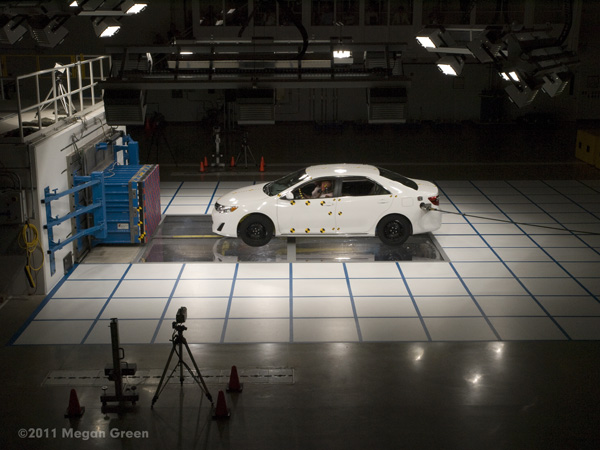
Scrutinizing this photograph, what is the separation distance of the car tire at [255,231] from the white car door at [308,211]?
29 cm

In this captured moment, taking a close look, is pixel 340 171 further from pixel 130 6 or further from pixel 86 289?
pixel 86 289

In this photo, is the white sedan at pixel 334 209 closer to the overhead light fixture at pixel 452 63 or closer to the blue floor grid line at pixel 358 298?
the blue floor grid line at pixel 358 298

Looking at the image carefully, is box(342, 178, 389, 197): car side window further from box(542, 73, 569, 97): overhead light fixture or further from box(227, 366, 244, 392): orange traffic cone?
box(227, 366, 244, 392): orange traffic cone

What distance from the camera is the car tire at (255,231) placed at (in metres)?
14.3

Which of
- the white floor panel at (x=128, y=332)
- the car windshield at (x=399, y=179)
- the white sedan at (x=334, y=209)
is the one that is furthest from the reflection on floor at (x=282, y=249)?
the white floor panel at (x=128, y=332)

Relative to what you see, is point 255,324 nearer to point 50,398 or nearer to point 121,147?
point 50,398

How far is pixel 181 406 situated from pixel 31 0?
17.3ft

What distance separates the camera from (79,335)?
34.6 ft

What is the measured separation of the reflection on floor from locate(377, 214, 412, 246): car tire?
0.69ft

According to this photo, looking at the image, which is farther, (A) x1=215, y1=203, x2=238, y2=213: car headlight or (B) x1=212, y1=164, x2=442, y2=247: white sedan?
(A) x1=215, y1=203, x2=238, y2=213: car headlight

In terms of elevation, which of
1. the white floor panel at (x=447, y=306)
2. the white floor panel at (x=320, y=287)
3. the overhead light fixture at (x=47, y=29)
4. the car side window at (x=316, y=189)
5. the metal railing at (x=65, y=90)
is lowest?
the white floor panel at (x=447, y=306)

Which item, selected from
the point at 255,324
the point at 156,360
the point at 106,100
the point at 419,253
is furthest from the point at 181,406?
the point at 419,253

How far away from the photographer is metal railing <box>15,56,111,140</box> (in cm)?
1251

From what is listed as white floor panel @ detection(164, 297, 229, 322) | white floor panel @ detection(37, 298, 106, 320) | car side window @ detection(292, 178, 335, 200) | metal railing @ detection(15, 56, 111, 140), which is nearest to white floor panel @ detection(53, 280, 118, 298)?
white floor panel @ detection(37, 298, 106, 320)
